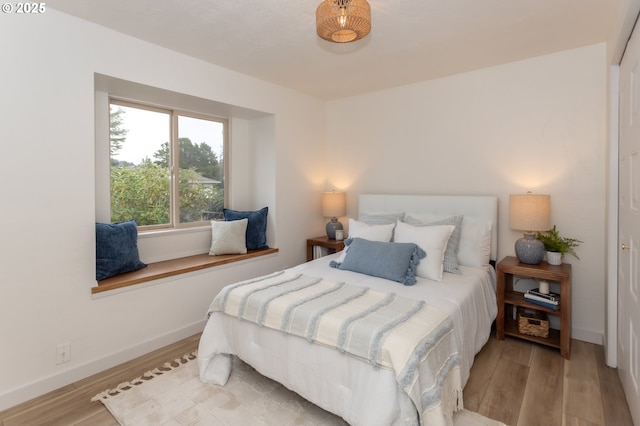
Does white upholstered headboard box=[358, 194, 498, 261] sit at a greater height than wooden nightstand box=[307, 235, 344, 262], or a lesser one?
greater

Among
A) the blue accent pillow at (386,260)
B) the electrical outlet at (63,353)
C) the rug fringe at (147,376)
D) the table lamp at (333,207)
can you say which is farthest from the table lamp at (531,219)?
the electrical outlet at (63,353)

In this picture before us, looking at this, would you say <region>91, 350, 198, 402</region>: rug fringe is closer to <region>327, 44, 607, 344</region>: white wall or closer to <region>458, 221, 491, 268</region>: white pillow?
<region>458, 221, 491, 268</region>: white pillow

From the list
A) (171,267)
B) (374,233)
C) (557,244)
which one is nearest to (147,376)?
(171,267)

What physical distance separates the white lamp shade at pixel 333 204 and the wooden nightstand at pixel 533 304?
1.85 metres

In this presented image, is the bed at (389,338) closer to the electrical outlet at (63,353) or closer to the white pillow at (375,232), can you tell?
the white pillow at (375,232)

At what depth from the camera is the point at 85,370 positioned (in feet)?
7.79

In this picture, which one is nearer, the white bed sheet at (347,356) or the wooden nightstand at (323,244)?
the white bed sheet at (347,356)

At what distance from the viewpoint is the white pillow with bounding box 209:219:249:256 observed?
3.46 meters

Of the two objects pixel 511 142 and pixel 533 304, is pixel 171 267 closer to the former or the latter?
pixel 533 304

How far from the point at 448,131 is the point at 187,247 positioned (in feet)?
9.63

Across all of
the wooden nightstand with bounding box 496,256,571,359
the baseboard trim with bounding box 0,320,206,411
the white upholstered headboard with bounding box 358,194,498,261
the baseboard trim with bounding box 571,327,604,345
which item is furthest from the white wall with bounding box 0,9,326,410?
the baseboard trim with bounding box 571,327,604,345

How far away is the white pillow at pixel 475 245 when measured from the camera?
9.76 feet

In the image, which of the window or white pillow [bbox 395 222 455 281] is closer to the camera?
white pillow [bbox 395 222 455 281]

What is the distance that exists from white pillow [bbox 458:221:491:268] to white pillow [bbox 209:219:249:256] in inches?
84.1
